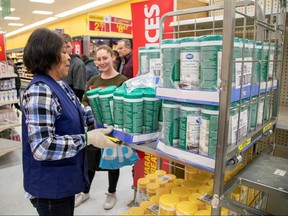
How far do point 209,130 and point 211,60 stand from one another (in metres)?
0.27

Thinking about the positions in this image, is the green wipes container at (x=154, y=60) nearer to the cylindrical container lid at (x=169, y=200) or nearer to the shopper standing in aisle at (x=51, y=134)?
the shopper standing in aisle at (x=51, y=134)

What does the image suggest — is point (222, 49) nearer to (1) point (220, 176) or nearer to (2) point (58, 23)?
(1) point (220, 176)

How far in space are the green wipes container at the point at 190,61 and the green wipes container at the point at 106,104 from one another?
48 cm

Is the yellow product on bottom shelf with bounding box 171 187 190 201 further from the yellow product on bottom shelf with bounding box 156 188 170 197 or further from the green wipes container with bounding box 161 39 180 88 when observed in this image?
the green wipes container with bounding box 161 39 180 88

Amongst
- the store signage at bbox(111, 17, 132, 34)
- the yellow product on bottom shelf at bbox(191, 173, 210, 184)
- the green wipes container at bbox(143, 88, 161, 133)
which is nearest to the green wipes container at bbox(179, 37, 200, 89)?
the green wipes container at bbox(143, 88, 161, 133)

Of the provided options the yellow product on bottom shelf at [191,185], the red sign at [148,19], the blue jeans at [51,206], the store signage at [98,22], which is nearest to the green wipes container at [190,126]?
the yellow product on bottom shelf at [191,185]

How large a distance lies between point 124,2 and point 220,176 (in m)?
10.9

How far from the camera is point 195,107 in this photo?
1078 millimetres

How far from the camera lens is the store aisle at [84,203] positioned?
9.61ft

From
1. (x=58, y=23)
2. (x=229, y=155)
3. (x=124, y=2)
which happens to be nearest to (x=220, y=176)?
(x=229, y=155)

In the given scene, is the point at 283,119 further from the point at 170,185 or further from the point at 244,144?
the point at 170,185

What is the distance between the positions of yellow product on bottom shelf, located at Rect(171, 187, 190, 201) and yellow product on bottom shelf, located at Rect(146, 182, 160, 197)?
143mm

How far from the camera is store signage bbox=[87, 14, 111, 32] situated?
341 inches

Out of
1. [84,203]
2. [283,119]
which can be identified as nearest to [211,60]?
[283,119]
